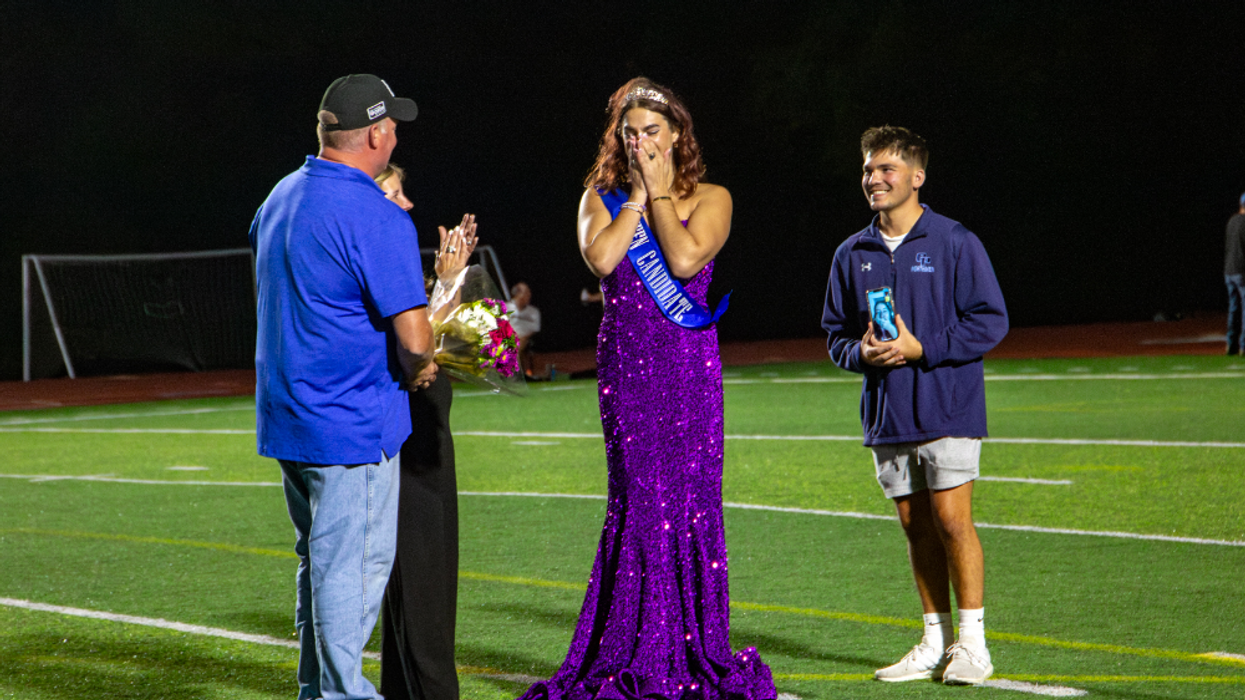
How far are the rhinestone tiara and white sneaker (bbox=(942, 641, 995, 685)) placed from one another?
212 centimetres

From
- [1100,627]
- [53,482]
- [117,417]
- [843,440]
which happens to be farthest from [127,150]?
[1100,627]

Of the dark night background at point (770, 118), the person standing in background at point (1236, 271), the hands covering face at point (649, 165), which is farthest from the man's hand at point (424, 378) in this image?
the dark night background at point (770, 118)

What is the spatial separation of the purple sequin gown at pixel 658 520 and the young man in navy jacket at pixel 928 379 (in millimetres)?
758

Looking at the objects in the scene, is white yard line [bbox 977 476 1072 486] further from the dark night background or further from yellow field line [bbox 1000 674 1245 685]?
the dark night background

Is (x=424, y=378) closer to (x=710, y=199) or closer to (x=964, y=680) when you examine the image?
(x=710, y=199)

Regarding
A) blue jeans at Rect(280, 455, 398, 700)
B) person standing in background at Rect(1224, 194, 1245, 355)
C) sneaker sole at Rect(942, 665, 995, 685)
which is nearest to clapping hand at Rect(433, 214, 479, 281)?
blue jeans at Rect(280, 455, 398, 700)

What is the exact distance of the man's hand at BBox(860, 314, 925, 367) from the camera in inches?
174

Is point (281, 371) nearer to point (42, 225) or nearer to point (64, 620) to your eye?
point (64, 620)

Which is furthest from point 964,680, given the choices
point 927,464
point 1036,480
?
point 1036,480

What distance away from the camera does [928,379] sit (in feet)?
14.9

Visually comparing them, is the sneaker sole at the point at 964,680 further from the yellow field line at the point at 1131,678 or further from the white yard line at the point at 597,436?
the white yard line at the point at 597,436

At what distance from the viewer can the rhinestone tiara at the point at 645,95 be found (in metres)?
3.97

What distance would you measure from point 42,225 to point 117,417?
381 inches

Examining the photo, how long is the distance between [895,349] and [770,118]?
25.9 meters
